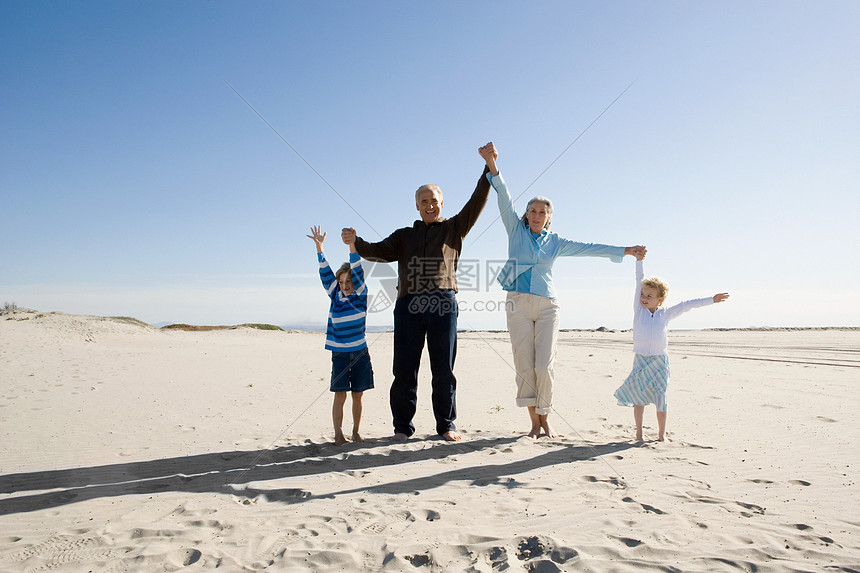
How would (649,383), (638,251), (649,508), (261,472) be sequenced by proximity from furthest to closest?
(638,251) < (649,383) < (261,472) < (649,508)

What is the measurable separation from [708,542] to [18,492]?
15.7 ft

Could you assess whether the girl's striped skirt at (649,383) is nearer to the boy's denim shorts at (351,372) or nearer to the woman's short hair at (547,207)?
the woman's short hair at (547,207)

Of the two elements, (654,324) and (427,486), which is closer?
(427,486)

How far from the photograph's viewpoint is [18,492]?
3803 millimetres

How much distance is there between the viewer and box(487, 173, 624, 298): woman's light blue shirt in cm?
501

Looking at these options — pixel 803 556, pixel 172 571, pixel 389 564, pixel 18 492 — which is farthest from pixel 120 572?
pixel 803 556

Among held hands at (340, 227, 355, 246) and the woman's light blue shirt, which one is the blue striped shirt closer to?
held hands at (340, 227, 355, 246)

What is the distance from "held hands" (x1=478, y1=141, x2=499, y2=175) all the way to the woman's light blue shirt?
0.07m

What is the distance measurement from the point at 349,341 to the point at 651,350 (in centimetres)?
300

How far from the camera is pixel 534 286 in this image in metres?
4.97

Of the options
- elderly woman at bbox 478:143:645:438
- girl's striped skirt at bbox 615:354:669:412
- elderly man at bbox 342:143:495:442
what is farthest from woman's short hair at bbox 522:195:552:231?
girl's striped skirt at bbox 615:354:669:412

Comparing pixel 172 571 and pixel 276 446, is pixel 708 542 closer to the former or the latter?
pixel 172 571

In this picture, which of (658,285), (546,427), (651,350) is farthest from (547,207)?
(546,427)

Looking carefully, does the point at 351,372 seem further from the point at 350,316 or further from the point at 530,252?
the point at 530,252
